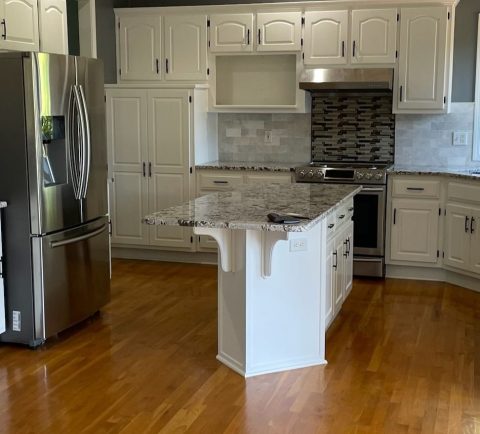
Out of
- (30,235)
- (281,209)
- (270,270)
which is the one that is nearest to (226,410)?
(270,270)

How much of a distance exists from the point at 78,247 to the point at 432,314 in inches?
99.7

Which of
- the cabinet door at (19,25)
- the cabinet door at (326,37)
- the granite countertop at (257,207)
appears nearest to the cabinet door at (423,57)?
the cabinet door at (326,37)

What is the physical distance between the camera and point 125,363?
13.1ft

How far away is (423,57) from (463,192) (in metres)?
1.26

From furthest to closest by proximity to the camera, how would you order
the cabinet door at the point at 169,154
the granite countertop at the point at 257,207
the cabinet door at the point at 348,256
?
the cabinet door at the point at 169,154, the cabinet door at the point at 348,256, the granite countertop at the point at 257,207

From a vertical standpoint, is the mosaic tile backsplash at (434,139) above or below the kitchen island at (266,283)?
above

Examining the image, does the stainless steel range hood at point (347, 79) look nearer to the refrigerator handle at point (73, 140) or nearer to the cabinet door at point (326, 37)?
the cabinet door at point (326, 37)

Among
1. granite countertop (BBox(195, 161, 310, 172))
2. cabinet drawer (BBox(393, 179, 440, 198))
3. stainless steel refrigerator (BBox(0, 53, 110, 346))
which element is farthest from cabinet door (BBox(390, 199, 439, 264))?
stainless steel refrigerator (BBox(0, 53, 110, 346))

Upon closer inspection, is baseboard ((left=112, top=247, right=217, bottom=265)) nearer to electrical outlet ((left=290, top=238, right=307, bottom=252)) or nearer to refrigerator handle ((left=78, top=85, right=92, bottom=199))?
refrigerator handle ((left=78, top=85, right=92, bottom=199))

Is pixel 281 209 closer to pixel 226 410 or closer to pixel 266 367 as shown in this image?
pixel 266 367

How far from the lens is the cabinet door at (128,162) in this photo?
6.43 m

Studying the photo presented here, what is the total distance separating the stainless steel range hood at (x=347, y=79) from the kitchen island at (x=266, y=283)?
2.25 meters

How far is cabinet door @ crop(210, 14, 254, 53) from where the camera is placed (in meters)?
6.38

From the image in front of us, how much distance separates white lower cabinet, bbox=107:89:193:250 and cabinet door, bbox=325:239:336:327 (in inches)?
91.4
